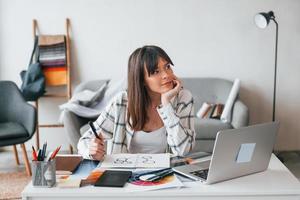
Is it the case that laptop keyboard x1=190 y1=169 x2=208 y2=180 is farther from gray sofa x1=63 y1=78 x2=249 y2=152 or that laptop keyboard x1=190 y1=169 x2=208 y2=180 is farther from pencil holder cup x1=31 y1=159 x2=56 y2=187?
gray sofa x1=63 y1=78 x2=249 y2=152

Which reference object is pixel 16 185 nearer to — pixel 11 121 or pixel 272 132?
pixel 11 121

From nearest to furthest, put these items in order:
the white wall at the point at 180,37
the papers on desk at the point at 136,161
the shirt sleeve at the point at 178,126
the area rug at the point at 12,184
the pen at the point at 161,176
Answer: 1. the pen at the point at 161,176
2. the papers on desk at the point at 136,161
3. the shirt sleeve at the point at 178,126
4. the area rug at the point at 12,184
5. the white wall at the point at 180,37

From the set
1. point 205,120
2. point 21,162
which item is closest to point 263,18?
point 205,120

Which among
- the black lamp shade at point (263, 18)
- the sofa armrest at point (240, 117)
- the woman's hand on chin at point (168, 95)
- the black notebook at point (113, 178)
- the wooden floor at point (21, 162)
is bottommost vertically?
the wooden floor at point (21, 162)

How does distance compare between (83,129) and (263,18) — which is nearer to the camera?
(83,129)

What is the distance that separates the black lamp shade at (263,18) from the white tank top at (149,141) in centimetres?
208

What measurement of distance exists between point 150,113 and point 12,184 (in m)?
1.63

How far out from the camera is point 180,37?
4125mm

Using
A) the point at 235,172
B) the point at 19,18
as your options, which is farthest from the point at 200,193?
the point at 19,18

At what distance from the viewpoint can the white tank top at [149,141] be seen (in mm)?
2082

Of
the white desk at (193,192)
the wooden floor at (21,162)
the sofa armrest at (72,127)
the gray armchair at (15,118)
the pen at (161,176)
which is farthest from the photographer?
the wooden floor at (21,162)

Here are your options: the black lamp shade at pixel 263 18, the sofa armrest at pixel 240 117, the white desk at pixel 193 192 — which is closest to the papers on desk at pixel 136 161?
the white desk at pixel 193 192

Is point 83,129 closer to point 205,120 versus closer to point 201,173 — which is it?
point 205,120

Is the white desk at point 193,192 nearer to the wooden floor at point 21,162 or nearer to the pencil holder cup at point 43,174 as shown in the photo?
the pencil holder cup at point 43,174
